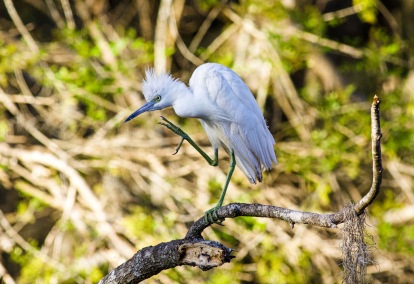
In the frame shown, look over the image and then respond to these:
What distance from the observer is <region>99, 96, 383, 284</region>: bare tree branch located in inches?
68.8

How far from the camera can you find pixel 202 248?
6.63ft

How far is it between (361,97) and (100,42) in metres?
2.04

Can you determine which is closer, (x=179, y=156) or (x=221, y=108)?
(x=221, y=108)

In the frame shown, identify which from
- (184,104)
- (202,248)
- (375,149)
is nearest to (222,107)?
(184,104)

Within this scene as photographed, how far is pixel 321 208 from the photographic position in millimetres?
4621

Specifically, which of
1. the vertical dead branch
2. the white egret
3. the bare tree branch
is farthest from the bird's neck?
the vertical dead branch

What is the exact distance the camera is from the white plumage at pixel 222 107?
2.51m

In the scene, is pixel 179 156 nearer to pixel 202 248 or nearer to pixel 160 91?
pixel 160 91

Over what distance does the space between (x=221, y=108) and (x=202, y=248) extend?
2.35ft

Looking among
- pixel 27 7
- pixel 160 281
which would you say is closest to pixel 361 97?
pixel 160 281

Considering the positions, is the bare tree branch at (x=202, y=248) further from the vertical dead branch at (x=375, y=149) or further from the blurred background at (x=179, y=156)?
the blurred background at (x=179, y=156)

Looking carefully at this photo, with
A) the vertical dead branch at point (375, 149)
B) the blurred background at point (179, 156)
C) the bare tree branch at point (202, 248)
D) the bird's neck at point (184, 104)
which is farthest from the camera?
the blurred background at point (179, 156)

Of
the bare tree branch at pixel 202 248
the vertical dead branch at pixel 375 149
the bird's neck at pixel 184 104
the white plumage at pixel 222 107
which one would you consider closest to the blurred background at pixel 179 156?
the white plumage at pixel 222 107

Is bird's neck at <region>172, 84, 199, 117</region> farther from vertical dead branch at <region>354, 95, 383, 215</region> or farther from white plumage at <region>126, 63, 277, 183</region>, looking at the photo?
vertical dead branch at <region>354, 95, 383, 215</region>
